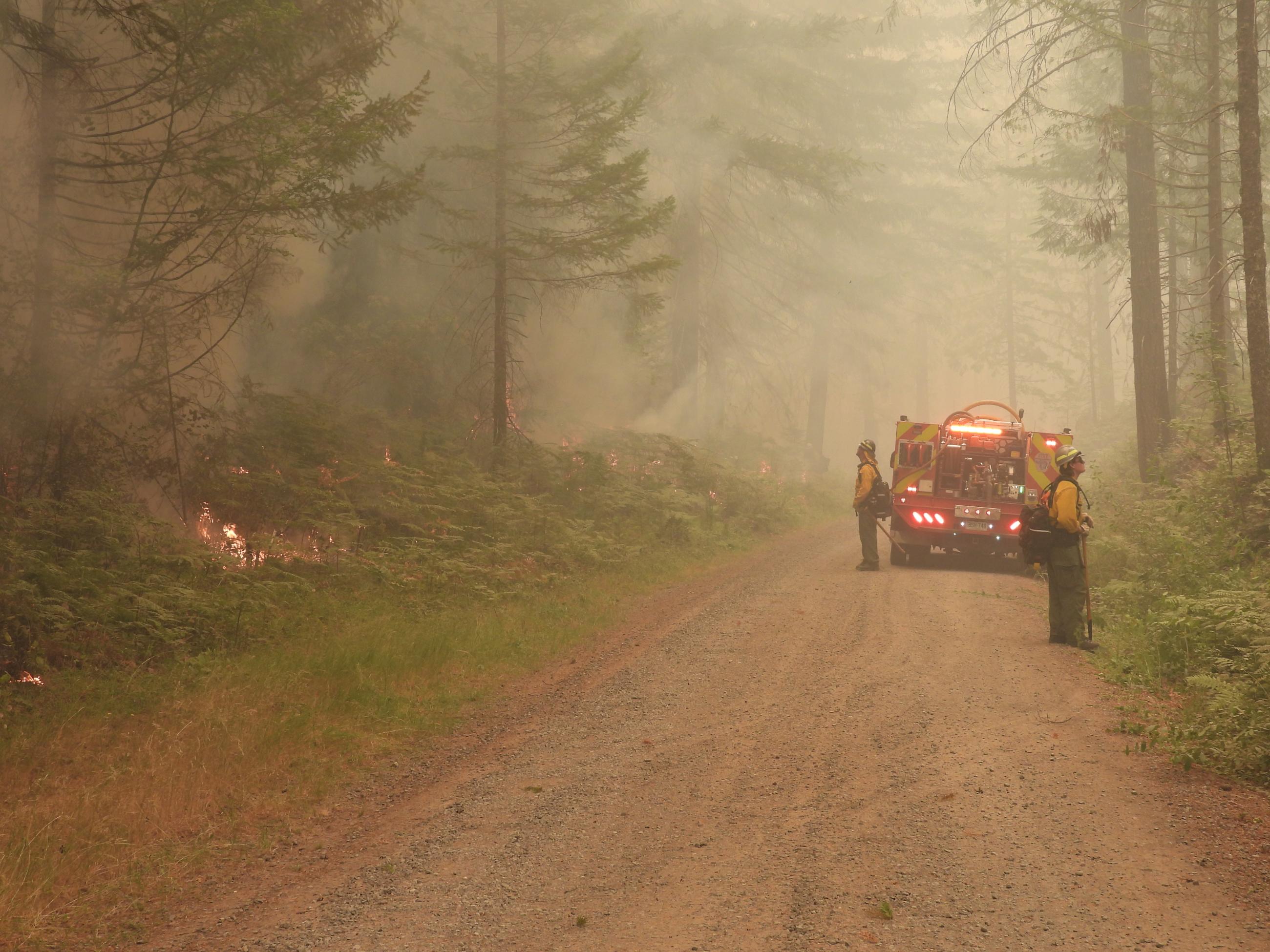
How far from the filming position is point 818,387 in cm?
3434

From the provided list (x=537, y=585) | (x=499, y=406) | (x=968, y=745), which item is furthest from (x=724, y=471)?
(x=968, y=745)

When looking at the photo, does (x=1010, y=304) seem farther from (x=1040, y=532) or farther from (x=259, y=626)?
(x=259, y=626)

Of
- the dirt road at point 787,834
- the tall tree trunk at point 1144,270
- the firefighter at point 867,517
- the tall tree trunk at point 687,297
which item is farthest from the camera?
the tall tree trunk at point 687,297

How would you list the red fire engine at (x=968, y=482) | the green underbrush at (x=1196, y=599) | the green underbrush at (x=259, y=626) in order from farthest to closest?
the red fire engine at (x=968, y=482), the green underbrush at (x=1196, y=599), the green underbrush at (x=259, y=626)

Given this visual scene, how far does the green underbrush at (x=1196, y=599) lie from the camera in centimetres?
605

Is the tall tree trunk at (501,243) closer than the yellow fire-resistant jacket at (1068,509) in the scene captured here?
No

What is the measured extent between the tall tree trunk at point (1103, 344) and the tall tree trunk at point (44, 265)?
40.7 meters

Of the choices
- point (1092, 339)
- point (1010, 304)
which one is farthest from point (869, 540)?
point (1092, 339)

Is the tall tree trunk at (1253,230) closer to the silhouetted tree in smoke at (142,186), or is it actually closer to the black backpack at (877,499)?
the black backpack at (877,499)

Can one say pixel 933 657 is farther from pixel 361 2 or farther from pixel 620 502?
pixel 361 2

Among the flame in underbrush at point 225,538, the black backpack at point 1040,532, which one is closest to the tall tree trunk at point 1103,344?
the black backpack at point 1040,532

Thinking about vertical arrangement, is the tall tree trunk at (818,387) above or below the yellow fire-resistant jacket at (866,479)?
above

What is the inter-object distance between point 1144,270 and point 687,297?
12.6 m

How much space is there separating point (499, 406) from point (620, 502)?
282 centimetres
